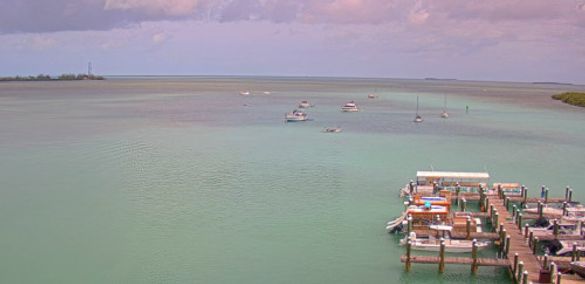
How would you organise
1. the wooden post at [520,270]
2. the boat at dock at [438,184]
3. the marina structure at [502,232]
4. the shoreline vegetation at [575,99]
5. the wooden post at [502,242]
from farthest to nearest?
the shoreline vegetation at [575,99]
the boat at dock at [438,184]
the wooden post at [502,242]
the marina structure at [502,232]
the wooden post at [520,270]

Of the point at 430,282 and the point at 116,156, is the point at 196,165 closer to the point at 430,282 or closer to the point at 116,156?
the point at 116,156

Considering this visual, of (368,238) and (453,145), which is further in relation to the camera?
(453,145)

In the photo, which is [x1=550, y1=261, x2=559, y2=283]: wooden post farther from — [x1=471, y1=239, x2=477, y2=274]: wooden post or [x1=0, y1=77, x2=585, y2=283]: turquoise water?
A: [x1=471, y1=239, x2=477, y2=274]: wooden post

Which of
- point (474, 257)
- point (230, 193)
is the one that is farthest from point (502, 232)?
point (230, 193)

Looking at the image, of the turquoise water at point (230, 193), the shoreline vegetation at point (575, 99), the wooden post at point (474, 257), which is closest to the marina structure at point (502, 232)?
the wooden post at point (474, 257)

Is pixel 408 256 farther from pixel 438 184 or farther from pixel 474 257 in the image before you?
pixel 438 184

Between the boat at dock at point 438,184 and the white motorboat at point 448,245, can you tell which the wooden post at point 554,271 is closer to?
the white motorboat at point 448,245

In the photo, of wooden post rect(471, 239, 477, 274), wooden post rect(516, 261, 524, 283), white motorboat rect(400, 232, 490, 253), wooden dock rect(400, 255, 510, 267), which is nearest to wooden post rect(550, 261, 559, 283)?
wooden post rect(516, 261, 524, 283)

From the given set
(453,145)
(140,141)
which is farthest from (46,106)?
(453,145)
